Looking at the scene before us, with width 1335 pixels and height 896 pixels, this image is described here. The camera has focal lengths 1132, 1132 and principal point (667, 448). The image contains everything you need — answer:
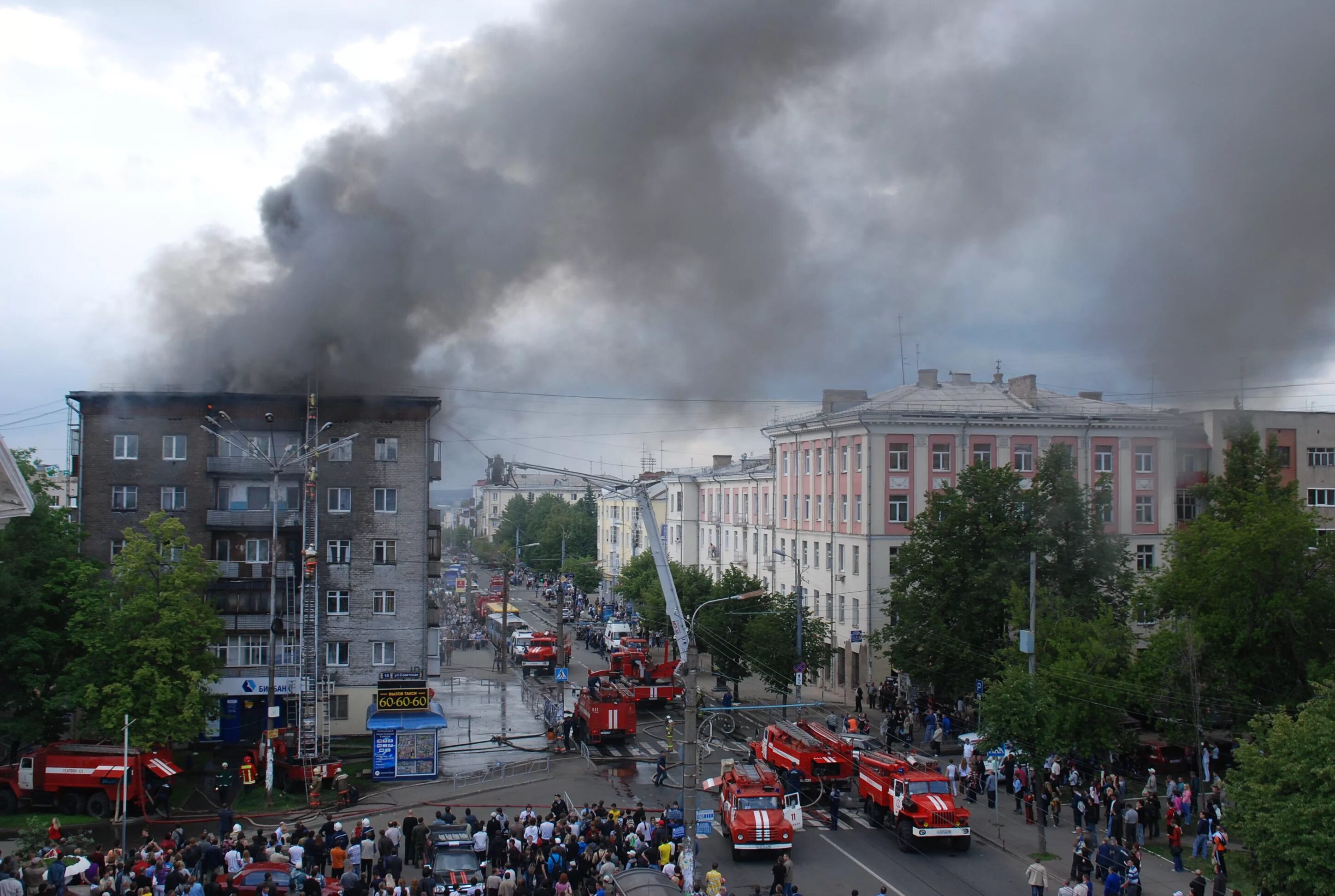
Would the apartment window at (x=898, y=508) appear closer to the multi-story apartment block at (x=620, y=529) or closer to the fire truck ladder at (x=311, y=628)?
the fire truck ladder at (x=311, y=628)

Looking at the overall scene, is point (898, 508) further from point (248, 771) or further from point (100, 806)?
point (100, 806)

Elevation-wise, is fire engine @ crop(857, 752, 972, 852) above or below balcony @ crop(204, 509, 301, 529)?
below

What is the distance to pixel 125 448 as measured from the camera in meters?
38.1

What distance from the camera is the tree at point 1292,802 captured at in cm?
1666

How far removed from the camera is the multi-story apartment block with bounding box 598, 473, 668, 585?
8188cm

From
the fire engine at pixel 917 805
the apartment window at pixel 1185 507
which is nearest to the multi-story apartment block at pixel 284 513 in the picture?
the fire engine at pixel 917 805

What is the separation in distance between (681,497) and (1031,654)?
48922mm

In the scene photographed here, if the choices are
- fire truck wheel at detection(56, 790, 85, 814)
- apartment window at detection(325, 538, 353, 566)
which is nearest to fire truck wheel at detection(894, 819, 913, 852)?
fire truck wheel at detection(56, 790, 85, 814)

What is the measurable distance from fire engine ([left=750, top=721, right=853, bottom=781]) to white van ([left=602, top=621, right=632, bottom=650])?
32.2 metres

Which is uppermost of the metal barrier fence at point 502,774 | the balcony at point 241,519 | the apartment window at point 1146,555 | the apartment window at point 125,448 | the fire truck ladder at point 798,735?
the apartment window at point 125,448

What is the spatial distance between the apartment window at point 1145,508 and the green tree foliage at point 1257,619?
17.2 meters

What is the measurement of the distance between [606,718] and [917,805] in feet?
45.6

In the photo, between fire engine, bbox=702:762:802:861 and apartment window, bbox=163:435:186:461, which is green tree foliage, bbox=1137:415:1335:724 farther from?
apartment window, bbox=163:435:186:461

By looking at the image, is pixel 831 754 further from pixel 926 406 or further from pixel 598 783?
pixel 926 406
